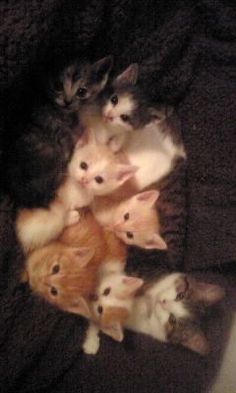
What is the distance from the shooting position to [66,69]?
114 centimetres

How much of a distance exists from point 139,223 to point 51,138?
0.96 ft

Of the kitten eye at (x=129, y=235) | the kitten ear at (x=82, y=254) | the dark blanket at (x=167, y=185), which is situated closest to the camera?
the dark blanket at (x=167, y=185)

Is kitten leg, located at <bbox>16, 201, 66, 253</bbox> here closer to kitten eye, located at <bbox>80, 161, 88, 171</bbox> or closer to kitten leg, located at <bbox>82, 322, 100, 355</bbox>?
kitten eye, located at <bbox>80, 161, 88, 171</bbox>

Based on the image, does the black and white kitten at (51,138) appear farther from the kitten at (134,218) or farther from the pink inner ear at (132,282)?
the pink inner ear at (132,282)

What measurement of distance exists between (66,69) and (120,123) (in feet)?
0.66

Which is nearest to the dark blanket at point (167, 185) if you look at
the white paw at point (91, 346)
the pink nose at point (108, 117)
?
the white paw at point (91, 346)

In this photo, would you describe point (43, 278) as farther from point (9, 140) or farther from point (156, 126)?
point (156, 126)

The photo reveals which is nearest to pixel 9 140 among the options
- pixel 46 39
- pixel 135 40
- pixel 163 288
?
pixel 46 39

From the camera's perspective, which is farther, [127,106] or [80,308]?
[127,106]

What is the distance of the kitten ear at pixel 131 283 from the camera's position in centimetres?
116

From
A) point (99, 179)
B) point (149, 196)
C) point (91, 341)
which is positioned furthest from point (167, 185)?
point (91, 341)

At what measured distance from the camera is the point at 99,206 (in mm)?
1264

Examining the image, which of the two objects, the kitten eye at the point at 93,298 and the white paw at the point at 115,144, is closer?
the kitten eye at the point at 93,298

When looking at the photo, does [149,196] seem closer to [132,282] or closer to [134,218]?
[134,218]
